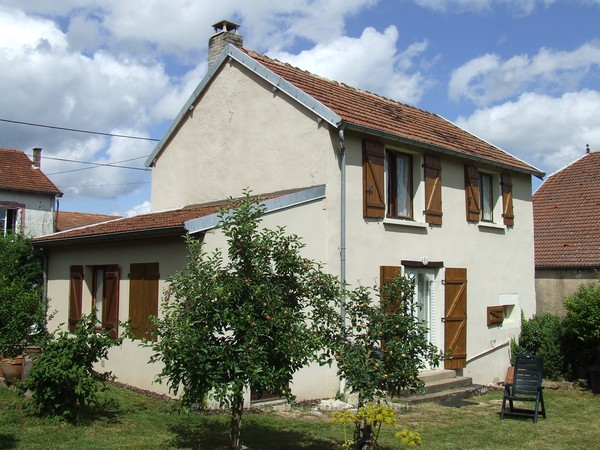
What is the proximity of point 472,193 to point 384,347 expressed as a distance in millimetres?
7909

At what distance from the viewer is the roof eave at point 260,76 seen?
36.0 feet

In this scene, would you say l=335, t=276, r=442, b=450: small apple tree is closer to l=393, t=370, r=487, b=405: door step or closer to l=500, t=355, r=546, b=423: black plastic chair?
l=500, t=355, r=546, b=423: black plastic chair

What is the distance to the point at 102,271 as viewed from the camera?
42.0 feet

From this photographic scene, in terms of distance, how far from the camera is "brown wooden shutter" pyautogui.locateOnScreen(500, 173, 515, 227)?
49.3 ft

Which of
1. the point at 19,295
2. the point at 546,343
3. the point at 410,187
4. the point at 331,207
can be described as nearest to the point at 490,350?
the point at 546,343

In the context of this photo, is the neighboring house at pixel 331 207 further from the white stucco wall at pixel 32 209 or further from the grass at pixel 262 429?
the white stucco wall at pixel 32 209

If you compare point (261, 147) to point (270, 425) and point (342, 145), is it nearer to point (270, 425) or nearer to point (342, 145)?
point (342, 145)

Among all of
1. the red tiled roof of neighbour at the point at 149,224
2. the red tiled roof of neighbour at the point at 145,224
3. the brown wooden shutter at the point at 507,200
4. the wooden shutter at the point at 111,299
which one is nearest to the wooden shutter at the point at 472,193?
the brown wooden shutter at the point at 507,200

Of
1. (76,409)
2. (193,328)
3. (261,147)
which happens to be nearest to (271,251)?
(193,328)

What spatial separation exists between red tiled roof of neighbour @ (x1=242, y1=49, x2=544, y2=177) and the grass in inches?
197

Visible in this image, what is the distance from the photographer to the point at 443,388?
480 inches

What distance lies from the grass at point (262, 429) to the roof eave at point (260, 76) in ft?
16.3

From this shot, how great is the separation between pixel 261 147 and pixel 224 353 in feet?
21.7

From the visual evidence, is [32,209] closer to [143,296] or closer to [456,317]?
[143,296]
